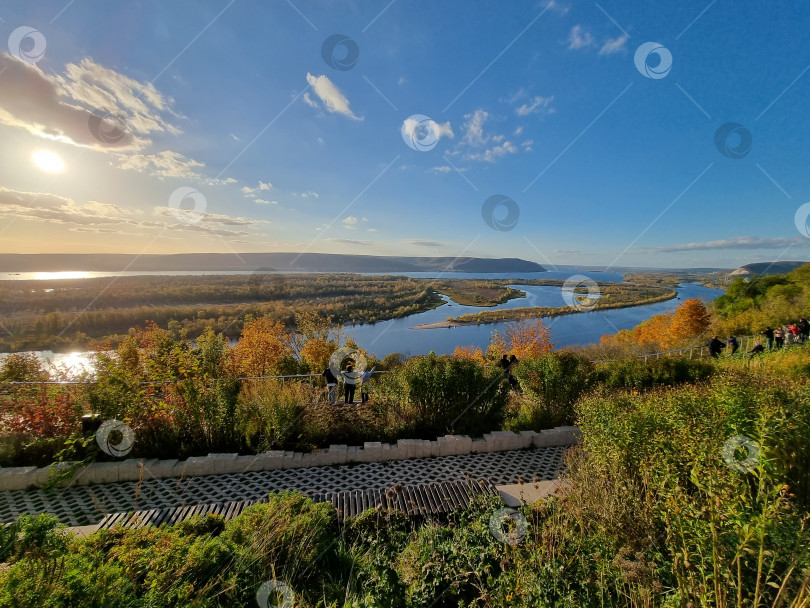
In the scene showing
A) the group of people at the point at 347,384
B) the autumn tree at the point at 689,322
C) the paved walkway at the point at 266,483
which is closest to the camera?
the paved walkway at the point at 266,483

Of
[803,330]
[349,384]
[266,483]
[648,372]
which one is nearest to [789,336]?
[803,330]

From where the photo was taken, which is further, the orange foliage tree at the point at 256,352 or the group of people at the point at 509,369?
the orange foliage tree at the point at 256,352

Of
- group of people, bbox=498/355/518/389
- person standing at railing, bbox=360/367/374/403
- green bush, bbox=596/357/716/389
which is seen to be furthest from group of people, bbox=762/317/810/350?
person standing at railing, bbox=360/367/374/403

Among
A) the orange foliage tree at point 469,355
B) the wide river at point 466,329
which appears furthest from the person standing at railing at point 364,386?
the wide river at point 466,329

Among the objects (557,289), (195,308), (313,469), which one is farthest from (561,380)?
(557,289)

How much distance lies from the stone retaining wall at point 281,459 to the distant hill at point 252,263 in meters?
62.4

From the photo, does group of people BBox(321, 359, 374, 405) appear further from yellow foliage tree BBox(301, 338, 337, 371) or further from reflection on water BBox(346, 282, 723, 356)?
reflection on water BBox(346, 282, 723, 356)

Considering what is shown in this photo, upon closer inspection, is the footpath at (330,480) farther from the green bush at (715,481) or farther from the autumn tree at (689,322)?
the autumn tree at (689,322)

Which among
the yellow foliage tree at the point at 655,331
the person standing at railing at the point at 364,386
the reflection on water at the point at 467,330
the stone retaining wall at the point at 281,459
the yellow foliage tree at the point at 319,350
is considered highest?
the person standing at railing at the point at 364,386

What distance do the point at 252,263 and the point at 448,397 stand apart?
10081 cm

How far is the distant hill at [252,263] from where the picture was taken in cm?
6231

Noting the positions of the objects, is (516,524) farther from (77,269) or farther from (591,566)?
(77,269)

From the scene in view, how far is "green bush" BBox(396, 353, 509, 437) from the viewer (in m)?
6.81

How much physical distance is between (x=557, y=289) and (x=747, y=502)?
135m
